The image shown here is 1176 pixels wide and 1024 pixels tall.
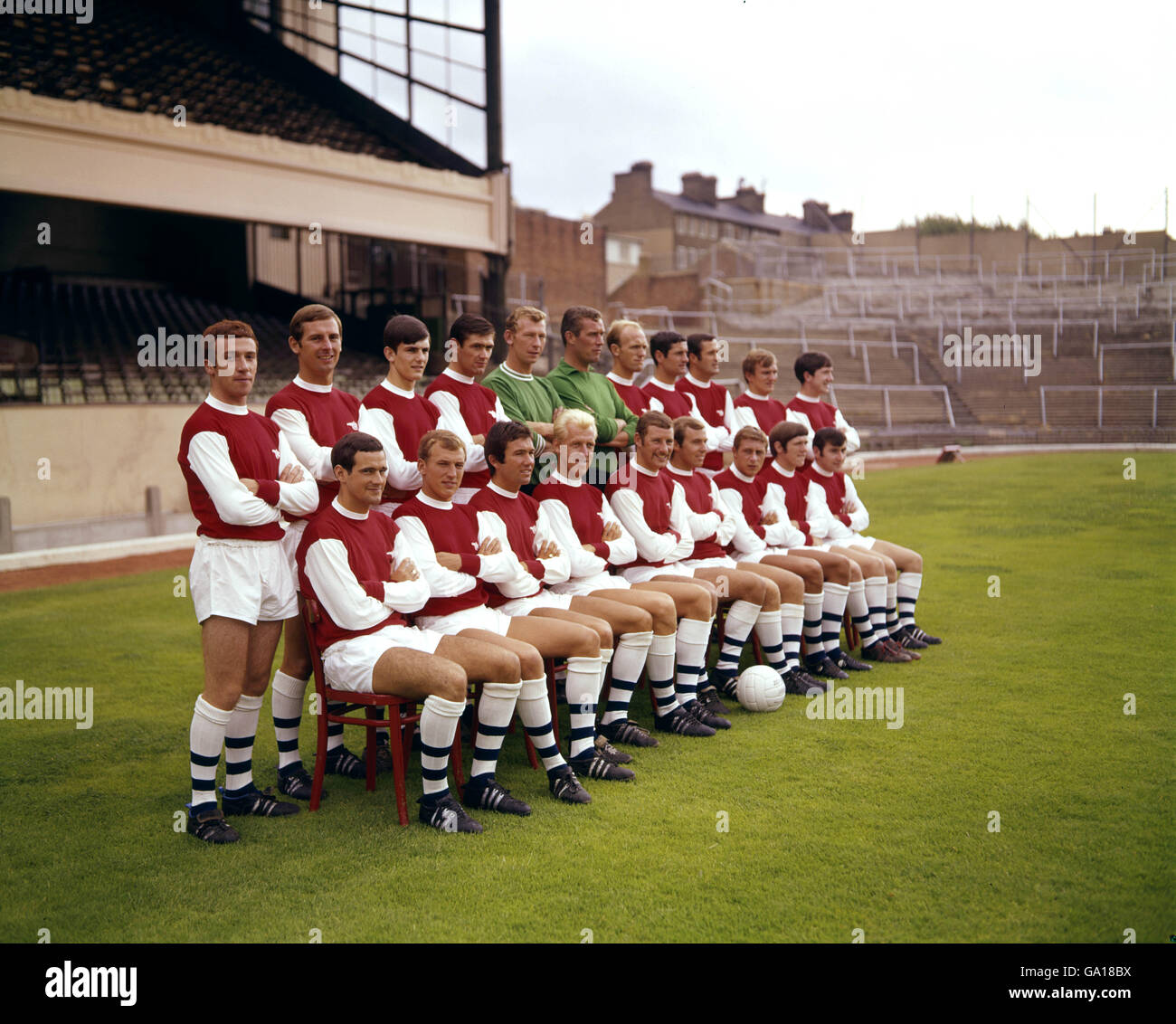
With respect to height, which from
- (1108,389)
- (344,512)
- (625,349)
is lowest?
(344,512)

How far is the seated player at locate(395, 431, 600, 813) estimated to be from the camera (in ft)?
16.8

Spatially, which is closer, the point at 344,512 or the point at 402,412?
the point at 344,512

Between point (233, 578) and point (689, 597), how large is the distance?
2.86m

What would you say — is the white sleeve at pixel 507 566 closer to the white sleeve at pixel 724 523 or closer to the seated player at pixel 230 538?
the seated player at pixel 230 538

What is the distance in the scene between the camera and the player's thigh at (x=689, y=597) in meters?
6.42

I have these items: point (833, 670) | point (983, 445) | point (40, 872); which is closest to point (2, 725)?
point (40, 872)

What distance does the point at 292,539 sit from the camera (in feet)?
17.8

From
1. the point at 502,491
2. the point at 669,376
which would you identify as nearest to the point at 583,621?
the point at 502,491

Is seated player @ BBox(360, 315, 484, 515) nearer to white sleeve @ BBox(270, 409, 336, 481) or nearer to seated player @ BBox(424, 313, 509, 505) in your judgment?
seated player @ BBox(424, 313, 509, 505)

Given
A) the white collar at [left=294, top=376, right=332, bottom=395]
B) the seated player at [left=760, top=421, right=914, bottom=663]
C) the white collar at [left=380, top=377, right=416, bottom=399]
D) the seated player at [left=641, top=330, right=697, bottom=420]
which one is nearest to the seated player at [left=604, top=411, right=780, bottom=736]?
the seated player at [left=641, top=330, right=697, bottom=420]

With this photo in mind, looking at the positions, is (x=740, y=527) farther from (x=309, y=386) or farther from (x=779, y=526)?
(x=309, y=386)

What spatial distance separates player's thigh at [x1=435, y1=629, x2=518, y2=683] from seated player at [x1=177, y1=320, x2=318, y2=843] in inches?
33.7
